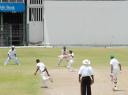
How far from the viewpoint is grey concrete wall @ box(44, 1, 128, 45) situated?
78312 millimetres

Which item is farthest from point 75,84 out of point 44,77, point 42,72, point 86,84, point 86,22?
point 86,22

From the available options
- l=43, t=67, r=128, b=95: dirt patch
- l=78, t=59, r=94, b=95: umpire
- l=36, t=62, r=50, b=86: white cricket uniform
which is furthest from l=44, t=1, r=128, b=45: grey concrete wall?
l=78, t=59, r=94, b=95: umpire

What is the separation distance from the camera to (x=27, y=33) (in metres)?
81.1

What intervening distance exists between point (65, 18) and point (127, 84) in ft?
154

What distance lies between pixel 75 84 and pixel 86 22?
153ft

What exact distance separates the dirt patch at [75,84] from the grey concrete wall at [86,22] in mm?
37223

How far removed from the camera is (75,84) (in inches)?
1282

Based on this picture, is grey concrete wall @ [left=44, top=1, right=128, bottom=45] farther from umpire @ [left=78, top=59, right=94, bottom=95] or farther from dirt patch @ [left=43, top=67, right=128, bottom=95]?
umpire @ [left=78, top=59, right=94, bottom=95]

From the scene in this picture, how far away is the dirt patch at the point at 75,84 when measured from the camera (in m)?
28.7

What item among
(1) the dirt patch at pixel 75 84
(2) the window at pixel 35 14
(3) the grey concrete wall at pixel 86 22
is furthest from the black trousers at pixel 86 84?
(2) the window at pixel 35 14

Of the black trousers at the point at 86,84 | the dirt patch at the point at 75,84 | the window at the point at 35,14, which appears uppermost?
the window at the point at 35,14

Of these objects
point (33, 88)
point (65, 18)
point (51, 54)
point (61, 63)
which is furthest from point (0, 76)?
point (65, 18)

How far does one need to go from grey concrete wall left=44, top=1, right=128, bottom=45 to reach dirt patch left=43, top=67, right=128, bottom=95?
122ft

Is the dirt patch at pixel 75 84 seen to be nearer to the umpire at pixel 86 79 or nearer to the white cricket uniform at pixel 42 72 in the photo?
the white cricket uniform at pixel 42 72
